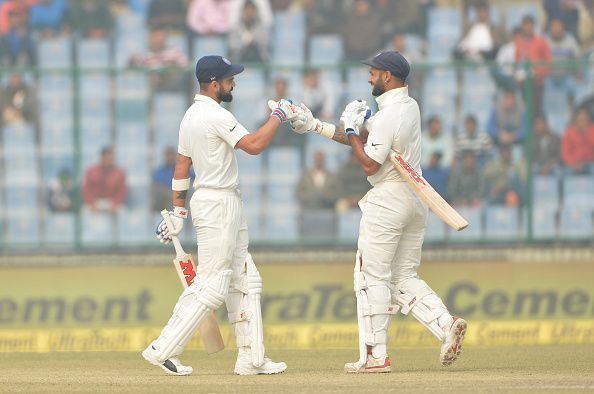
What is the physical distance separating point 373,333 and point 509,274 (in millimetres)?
5658

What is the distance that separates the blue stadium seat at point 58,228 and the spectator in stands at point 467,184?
166 inches

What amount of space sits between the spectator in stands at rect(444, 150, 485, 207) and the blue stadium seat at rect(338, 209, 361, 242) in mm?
1078

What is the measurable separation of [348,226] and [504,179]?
5.99 feet

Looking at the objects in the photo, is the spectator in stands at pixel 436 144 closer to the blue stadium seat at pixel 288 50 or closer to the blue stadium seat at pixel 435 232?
the blue stadium seat at pixel 435 232

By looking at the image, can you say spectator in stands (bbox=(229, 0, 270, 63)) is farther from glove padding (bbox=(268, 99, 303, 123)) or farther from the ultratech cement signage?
glove padding (bbox=(268, 99, 303, 123))

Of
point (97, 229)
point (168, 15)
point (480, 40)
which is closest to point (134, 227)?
point (97, 229)

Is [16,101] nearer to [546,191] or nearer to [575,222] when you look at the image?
[546,191]

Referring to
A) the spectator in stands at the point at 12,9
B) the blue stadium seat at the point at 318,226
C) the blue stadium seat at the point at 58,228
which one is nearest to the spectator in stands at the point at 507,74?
the blue stadium seat at the point at 318,226

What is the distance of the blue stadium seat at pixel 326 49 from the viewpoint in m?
18.4

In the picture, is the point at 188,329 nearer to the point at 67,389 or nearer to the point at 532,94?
the point at 67,389

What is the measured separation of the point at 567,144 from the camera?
52.4ft

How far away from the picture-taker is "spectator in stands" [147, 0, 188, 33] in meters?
18.7

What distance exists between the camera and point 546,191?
52.2 ft

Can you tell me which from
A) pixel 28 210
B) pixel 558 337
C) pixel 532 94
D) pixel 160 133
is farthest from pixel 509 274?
pixel 28 210
